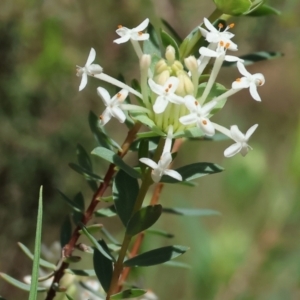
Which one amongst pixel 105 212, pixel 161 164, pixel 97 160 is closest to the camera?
pixel 161 164

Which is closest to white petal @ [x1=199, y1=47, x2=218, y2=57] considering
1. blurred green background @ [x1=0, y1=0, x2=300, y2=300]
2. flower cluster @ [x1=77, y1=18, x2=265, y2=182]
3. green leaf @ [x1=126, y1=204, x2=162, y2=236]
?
flower cluster @ [x1=77, y1=18, x2=265, y2=182]

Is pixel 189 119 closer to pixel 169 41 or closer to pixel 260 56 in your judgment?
pixel 169 41

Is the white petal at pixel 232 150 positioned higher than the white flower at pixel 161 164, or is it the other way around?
the white petal at pixel 232 150

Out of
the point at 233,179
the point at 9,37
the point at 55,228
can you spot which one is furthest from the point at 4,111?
the point at 233,179

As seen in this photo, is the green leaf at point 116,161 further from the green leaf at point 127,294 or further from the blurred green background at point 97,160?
the blurred green background at point 97,160

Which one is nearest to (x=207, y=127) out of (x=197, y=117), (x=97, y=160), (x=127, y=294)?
(x=197, y=117)

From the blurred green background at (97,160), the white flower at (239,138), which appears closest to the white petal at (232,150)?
the white flower at (239,138)

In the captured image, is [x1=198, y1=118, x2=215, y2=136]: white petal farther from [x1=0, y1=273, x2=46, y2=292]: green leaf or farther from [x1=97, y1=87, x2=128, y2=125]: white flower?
[x1=0, y1=273, x2=46, y2=292]: green leaf
